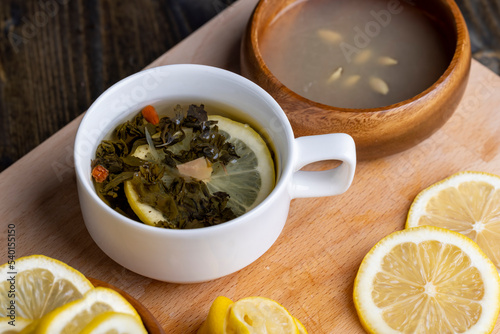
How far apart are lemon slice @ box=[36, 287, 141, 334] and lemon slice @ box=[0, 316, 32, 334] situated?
0.06 meters

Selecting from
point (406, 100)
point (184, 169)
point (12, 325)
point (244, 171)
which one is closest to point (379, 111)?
point (406, 100)

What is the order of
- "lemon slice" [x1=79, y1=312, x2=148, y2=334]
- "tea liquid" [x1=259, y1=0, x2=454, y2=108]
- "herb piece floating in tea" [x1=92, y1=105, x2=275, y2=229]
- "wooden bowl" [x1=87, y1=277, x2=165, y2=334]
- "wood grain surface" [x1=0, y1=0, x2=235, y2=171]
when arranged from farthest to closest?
"wood grain surface" [x1=0, y1=0, x2=235, y2=171], "tea liquid" [x1=259, y1=0, x2=454, y2=108], "herb piece floating in tea" [x1=92, y1=105, x2=275, y2=229], "wooden bowl" [x1=87, y1=277, x2=165, y2=334], "lemon slice" [x1=79, y1=312, x2=148, y2=334]

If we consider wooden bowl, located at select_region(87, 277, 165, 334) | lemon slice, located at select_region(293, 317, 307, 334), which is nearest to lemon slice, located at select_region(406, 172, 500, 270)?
lemon slice, located at select_region(293, 317, 307, 334)

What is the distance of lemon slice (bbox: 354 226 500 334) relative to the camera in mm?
1256

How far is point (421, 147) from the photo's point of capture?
1.55 m

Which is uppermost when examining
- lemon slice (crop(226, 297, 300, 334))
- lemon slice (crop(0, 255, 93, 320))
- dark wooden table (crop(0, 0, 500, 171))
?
lemon slice (crop(0, 255, 93, 320))

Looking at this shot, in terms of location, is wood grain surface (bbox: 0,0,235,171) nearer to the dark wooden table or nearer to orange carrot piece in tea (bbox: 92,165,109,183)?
the dark wooden table

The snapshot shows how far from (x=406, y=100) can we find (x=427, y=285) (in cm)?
42

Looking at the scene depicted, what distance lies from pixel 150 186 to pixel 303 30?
0.65 meters

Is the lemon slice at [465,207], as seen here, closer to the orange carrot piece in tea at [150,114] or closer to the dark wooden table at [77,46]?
the orange carrot piece in tea at [150,114]

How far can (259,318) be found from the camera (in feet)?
3.87

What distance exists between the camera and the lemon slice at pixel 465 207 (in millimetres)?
1402

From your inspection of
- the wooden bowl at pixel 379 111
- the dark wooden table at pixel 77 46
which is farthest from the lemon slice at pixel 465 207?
the dark wooden table at pixel 77 46

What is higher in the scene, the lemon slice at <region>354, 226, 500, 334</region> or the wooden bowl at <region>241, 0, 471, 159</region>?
the wooden bowl at <region>241, 0, 471, 159</region>
